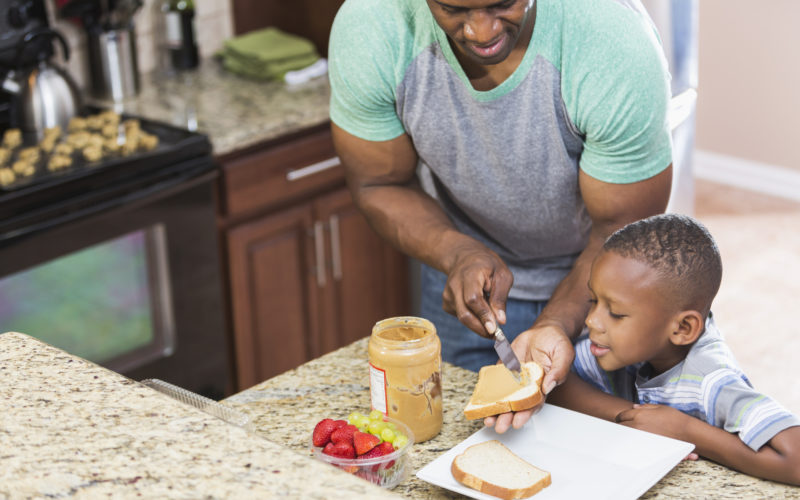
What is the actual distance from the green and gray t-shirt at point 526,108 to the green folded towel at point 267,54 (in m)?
1.44

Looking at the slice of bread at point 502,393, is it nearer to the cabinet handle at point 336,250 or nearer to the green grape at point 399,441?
the green grape at point 399,441

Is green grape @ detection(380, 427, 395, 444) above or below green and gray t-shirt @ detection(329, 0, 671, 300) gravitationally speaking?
below

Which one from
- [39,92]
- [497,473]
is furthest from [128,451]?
[39,92]

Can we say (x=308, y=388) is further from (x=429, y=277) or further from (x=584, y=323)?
(x=429, y=277)

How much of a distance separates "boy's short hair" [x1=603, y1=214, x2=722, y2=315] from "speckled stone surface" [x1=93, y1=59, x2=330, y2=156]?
1503 mm

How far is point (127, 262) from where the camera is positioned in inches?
104

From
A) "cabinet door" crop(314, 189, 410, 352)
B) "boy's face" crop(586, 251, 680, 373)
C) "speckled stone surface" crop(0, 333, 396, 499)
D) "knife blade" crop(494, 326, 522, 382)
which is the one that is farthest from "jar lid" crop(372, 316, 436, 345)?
"cabinet door" crop(314, 189, 410, 352)

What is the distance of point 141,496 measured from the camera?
2.70 ft

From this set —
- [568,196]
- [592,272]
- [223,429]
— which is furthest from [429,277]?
[223,429]

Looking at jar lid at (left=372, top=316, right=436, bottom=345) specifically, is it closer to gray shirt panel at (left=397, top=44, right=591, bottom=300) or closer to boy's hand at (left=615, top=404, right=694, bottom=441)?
boy's hand at (left=615, top=404, right=694, bottom=441)

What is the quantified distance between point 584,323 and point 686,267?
0.72 feet

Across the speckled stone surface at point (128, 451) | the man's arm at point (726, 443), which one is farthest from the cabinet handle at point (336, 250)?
the speckled stone surface at point (128, 451)

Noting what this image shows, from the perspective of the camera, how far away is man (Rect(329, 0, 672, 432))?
1479 millimetres

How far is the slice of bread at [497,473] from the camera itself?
1160 millimetres
